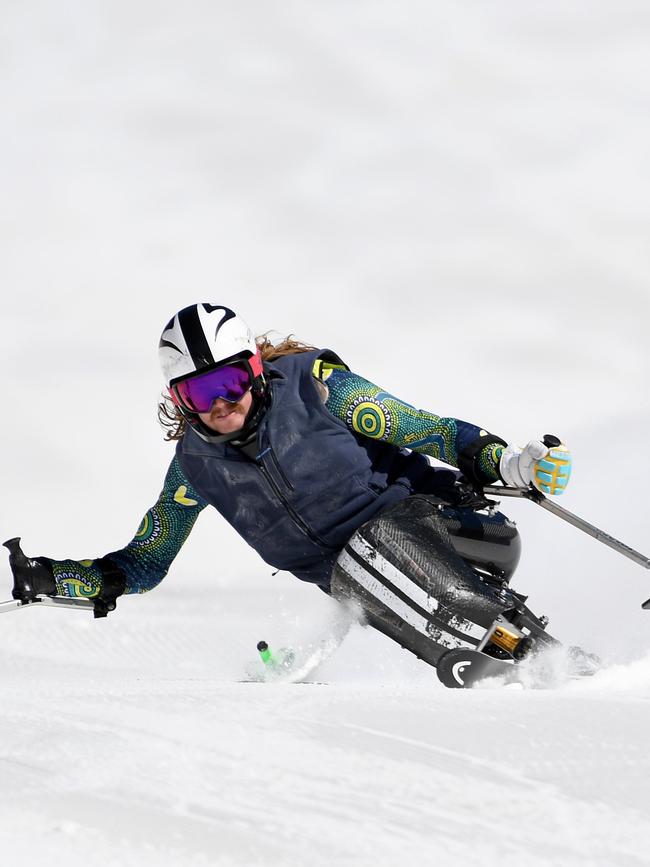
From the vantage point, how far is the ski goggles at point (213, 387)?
3.79 meters

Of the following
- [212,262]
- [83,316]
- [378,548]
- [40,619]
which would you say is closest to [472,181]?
[212,262]

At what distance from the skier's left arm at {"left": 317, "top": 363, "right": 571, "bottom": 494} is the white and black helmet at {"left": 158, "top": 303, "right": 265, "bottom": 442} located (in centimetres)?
28

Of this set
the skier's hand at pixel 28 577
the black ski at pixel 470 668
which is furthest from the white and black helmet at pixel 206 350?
the black ski at pixel 470 668

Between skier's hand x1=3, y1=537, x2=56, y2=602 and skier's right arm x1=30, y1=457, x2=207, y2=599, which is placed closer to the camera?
skier's hand x1=3, y1=537, x2=56, y2=602

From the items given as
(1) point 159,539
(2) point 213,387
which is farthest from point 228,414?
(1) point 159,539

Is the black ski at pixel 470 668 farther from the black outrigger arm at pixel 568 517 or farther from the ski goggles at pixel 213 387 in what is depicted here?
the ski goggles at pixel 213 387

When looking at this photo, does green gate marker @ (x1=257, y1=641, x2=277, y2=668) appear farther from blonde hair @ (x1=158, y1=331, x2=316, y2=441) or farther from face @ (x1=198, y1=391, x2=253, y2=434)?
face @ (x1=198, y1=391, x2=253, y2=434)

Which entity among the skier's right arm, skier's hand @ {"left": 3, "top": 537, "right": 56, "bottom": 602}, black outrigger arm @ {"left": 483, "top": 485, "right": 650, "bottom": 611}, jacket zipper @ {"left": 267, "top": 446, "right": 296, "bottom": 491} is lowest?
skier's hand @ {"left": 3, "top": 537, "right": 56, "bottom": 602}

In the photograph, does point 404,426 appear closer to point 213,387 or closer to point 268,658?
point 213,387

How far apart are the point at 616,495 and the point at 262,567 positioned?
2.83 m

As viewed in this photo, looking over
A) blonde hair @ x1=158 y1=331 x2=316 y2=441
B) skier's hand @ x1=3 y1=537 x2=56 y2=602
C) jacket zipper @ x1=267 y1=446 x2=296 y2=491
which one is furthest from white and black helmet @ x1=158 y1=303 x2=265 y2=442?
skier's hand @ x1=3 y1=537 x2=56 y2=602

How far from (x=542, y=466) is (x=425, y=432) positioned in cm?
46

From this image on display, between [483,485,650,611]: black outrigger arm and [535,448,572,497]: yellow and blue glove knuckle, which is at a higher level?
[535,448,572,497]: yellow and blue glove knuckle

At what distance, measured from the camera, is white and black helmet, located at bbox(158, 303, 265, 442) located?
3773 millimetres
